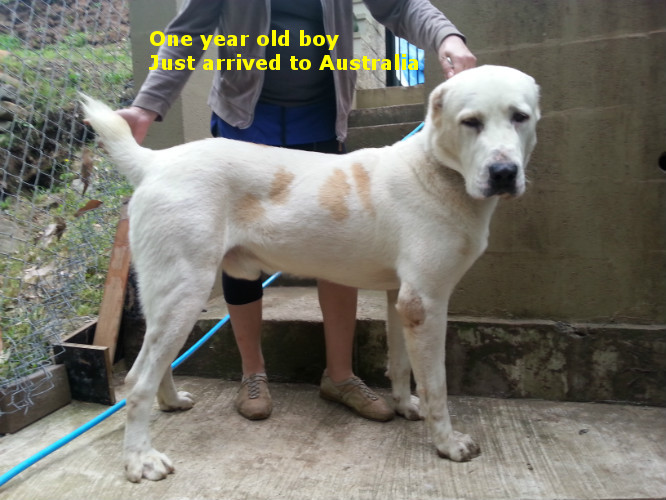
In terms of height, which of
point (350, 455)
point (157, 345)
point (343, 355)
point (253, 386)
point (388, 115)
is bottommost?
point (350, 455)

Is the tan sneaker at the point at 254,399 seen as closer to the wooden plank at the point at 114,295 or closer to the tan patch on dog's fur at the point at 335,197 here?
the wooden plank at the point at 114,295

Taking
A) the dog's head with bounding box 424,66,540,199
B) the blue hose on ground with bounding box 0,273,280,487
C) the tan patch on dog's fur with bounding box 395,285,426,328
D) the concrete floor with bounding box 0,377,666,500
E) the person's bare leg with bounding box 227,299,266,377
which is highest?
the dog's head with bounding box 424,66,540,199

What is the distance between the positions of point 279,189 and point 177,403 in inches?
43.0

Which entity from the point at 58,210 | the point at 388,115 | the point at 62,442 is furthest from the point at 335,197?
the point at 388,115

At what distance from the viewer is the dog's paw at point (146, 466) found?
5.66ft

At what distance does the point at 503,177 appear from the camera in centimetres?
152

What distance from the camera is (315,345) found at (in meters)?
2.52

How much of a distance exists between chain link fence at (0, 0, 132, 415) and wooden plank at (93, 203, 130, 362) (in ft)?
0.53

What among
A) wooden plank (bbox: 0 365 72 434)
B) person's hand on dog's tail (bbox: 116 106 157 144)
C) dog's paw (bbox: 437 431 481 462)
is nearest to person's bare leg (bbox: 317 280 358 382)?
dog's paw (bbox: 437 431 481 462)

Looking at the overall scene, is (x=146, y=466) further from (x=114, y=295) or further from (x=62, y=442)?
(x=114, y=295)

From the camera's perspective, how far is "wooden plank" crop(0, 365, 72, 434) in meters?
2.08

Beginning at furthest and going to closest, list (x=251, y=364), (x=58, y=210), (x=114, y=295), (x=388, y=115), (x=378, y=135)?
(x=388, y=115), (x=378, y=135), (x=58, y=210), (x=114, y=295), (x=251, y=364)

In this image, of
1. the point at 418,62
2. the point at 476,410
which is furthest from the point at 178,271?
the point at 418,62

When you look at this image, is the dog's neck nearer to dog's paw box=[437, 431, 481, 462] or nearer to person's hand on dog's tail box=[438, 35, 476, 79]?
person's hand on dog's tail box=[438, 35, 476, 79]
